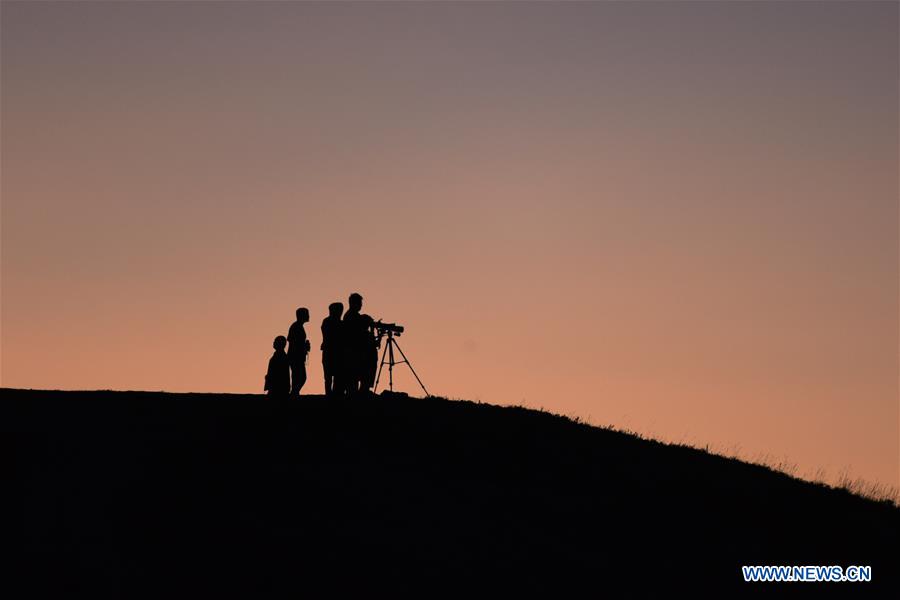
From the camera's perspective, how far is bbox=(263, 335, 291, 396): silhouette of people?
2627cm

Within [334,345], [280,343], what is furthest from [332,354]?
[280,343]

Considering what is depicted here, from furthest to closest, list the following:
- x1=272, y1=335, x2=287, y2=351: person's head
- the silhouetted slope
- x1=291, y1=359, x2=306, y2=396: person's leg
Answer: x1=291, y1=359, x2=306, y2=396: person's leg < x1=272, y1=335, x2=287, y2=351: person's head < the silhouetted slope

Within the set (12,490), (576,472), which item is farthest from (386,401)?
(12,490)

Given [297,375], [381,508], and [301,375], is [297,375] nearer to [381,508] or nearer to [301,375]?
[301,375]

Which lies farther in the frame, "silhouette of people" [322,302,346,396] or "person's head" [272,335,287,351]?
"silhouette of people" [322,302,346,396]

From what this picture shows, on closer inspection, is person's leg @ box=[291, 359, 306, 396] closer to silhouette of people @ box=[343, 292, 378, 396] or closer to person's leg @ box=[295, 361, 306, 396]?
person's leg @ box=[295, 361, 306, 396]

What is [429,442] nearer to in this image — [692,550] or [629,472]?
[629,472]

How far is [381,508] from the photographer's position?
18891 millimetres

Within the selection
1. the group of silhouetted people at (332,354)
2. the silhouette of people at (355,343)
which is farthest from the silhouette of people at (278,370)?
the silhouette of people at (355,343)

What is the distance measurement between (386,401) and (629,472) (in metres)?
7.03

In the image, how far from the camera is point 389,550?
16922 mm

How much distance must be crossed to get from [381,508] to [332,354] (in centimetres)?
854

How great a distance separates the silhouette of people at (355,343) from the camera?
2700 centimetres

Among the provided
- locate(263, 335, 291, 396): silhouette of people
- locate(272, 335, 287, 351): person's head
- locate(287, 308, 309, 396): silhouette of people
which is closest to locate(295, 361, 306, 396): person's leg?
locate(287, 308, 309, 396): silhouette of people
